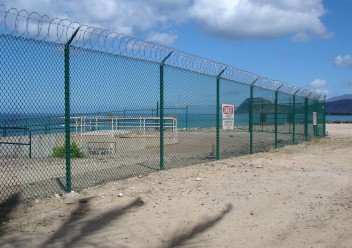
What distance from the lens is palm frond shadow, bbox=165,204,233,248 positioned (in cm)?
571

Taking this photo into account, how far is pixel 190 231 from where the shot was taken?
6090 millimetres

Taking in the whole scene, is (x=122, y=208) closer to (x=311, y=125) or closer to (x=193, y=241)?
(x=193, y=241)

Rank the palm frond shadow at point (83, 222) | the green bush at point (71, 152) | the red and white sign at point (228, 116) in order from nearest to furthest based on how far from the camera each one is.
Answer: the palm frond shadow at point (83, 222) → the red and white sign at point (228, 116) → the green bush at point (71, 152)

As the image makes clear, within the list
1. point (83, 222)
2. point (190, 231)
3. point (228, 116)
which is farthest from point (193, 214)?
point (228, 116)

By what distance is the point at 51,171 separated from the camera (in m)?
10.2

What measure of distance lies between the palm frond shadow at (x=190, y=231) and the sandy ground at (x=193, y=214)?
11mm

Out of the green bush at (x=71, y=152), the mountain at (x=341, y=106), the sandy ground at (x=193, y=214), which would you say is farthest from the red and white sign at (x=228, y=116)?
the mountain at (x=341, y=106)

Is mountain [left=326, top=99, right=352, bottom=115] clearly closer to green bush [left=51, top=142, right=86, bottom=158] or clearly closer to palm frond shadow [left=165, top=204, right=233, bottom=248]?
green bush [left=51, top=142, right=86, bottom=158]

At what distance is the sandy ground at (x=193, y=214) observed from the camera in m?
5.68

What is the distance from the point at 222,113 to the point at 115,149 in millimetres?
4026

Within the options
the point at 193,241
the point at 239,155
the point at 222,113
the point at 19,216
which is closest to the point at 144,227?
the point at 193,241

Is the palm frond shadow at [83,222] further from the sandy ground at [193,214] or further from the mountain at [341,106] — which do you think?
the mountain at [341,106]

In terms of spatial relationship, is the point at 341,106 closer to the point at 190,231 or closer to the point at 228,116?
the point at 228,116

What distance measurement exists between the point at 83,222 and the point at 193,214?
1.48 metres
